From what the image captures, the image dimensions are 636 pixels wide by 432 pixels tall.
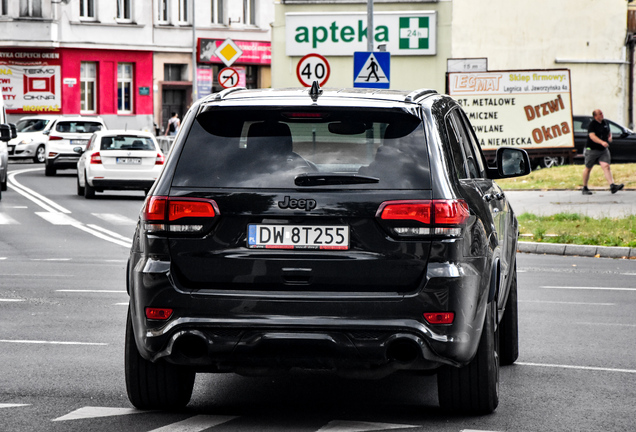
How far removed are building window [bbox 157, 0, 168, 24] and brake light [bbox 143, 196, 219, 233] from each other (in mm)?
53633

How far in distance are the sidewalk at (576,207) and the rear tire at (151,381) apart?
11171 millimetres

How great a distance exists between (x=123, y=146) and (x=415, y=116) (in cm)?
2152

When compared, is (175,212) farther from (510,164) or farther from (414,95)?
(510,164)

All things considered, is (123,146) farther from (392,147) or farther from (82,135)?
(392,147)

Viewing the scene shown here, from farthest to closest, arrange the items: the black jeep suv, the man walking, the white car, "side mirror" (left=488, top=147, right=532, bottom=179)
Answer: the white car, the man walking, "side mirror" (left=488, top=147, right=532, bottom=179), the black jeep suv

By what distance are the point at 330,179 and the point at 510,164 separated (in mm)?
2312

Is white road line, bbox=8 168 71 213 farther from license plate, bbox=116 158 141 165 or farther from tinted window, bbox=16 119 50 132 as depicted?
tinted window, bbox=16 119 50 132

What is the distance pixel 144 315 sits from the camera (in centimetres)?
577

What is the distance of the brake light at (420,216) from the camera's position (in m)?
5.62

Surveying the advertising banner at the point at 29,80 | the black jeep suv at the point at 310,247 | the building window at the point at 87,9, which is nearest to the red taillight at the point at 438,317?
the black jeep suv at the point at 310,247

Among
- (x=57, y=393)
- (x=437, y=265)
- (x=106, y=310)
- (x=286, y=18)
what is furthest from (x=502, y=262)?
(x=286, y=18)

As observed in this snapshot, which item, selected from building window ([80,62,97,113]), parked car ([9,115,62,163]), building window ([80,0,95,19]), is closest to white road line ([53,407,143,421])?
parked car ([9,115,62,163])

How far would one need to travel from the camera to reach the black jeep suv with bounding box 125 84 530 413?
558 centimetres

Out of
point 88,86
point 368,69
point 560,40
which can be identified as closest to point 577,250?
point 368,69
